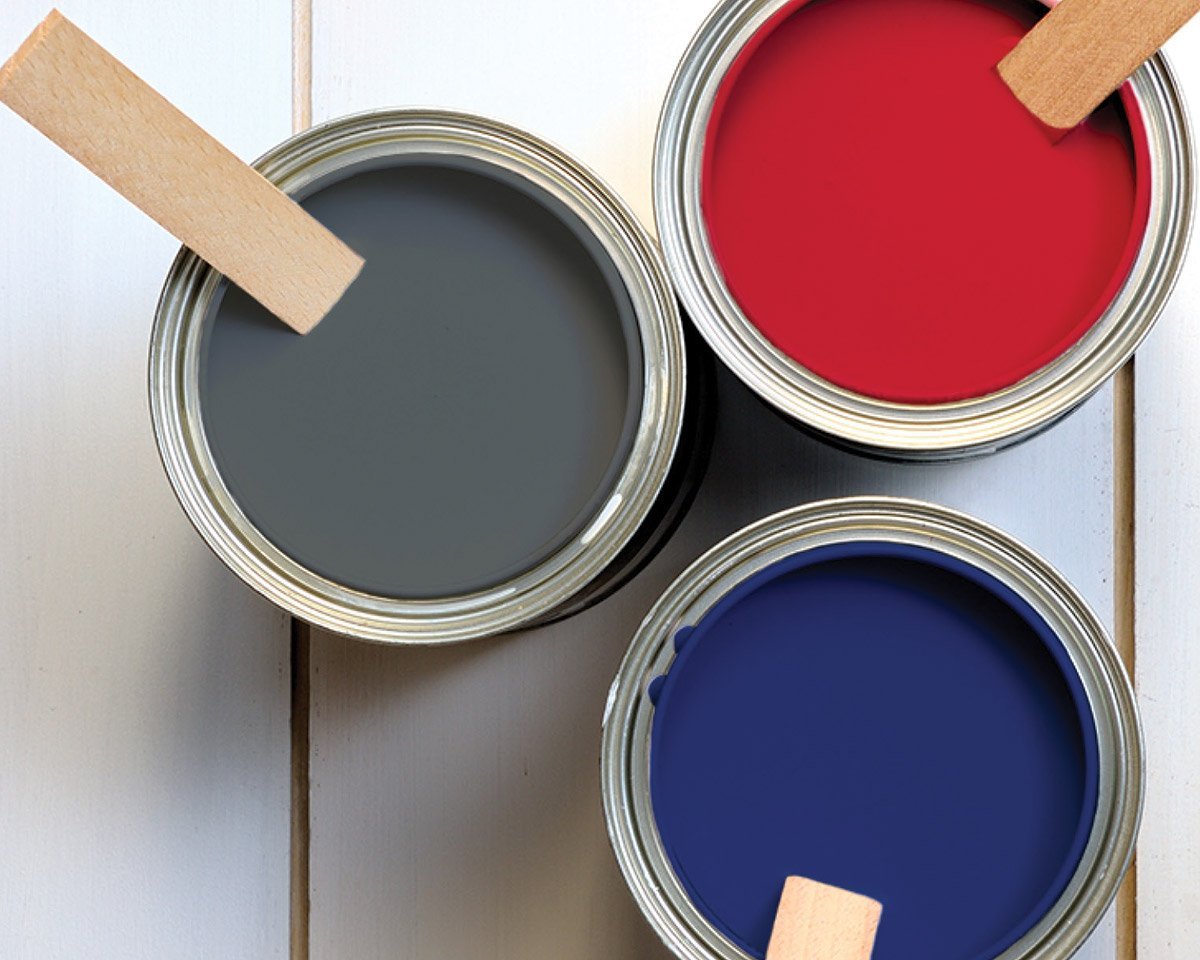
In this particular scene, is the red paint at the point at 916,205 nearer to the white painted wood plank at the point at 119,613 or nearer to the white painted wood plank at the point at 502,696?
the white painted wood plank at the point at 502,696

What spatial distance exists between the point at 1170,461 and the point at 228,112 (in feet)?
1.90

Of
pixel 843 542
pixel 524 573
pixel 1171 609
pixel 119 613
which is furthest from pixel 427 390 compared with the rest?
pixel 1171 609

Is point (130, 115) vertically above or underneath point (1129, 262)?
underneath

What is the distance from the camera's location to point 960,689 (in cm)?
63

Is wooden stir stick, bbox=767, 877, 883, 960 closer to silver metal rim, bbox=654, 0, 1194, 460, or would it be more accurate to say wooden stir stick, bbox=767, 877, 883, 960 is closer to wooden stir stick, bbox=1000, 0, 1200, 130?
silver metal rim, bbox=654, 0, 1194, 460

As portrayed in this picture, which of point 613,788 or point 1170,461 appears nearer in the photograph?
point 613,788

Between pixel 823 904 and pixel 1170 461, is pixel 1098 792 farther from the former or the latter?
pixel 1170 461

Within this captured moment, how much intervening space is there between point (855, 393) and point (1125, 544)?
25 centimetres

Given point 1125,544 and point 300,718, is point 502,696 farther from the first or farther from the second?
point 1125,544

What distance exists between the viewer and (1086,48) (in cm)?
59

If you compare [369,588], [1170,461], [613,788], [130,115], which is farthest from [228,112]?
[1170,461]

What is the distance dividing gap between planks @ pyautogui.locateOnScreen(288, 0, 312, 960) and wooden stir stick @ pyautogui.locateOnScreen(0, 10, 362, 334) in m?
0.23

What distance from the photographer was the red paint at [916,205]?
62 centimetres

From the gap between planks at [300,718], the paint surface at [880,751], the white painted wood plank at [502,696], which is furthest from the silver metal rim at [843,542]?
the gap between planks at [300,718]
